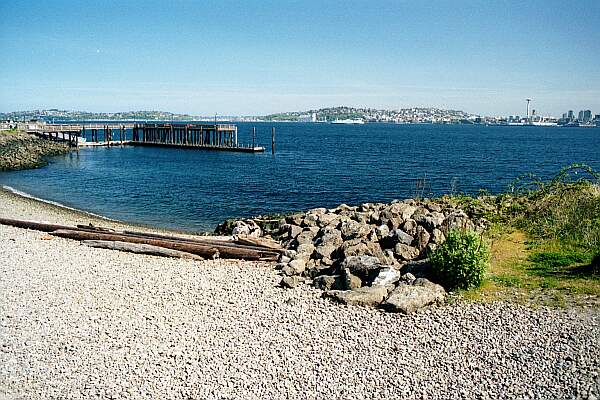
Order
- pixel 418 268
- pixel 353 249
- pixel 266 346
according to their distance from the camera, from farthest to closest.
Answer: pixel 353 249, pixel 418 268, pixel 266 346

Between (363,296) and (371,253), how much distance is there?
90.1 inches

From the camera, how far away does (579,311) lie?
31.9ft

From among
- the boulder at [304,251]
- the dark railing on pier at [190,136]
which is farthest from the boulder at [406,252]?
the dark railing on pier at [190,136]

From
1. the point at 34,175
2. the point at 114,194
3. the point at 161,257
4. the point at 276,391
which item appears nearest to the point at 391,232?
the point at 161,257

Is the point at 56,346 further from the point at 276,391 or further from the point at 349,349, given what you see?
the point at 349,349

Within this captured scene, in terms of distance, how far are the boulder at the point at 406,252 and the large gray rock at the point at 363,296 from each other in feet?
7.58

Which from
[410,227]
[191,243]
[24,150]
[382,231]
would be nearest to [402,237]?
[410,227]

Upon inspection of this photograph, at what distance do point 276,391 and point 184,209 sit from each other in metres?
23.5

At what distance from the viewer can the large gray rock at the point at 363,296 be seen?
10.6 m

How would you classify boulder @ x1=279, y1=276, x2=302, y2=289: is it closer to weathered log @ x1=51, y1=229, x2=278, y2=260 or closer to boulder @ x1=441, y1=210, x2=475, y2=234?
weathered log @ x1=51, y1=229, x2=278, y2=260

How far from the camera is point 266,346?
8844mm

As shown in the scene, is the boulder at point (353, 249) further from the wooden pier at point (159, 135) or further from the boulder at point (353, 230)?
the wooden pier at point (159, 135)

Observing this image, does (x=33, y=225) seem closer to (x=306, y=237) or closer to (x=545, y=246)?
(x=306, y=237)

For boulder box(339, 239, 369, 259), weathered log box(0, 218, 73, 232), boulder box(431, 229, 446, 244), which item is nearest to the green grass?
boulder box(431, 229, 446, 244)
